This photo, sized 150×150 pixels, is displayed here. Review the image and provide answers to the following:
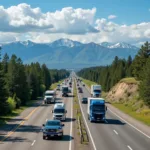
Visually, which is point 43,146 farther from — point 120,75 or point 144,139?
point 120,75

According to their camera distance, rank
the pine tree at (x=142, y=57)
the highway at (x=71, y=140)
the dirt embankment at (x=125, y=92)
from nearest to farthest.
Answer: the highway at (x=71, y=140)
the dirt embankment at (x=125, y=92)
the pine tree at (x=142, y=57)

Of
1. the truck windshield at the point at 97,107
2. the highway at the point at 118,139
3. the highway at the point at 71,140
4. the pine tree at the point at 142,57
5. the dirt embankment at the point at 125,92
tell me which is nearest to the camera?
the highway at the point at 71,140

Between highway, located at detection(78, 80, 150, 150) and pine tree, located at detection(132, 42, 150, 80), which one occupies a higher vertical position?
pine tree, located at detection(132, 42, 150, 80)

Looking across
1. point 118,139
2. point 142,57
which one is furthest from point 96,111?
point 142,57

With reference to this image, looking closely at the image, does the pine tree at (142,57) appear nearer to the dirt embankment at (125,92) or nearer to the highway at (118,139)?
the dirt embankment at (125,92)

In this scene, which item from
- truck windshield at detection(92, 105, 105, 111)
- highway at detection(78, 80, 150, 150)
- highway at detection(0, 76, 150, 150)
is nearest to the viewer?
highway at detection(0, 76, 150, 150)

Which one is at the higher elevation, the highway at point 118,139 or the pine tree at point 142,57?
the pine tree at point 142,57

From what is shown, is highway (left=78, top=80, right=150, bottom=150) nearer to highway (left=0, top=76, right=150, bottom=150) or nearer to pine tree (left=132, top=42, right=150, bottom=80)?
highway (left=0, top=76, right=150, bottom=150)

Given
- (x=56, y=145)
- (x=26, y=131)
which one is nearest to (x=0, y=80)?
(x=26, y=131)

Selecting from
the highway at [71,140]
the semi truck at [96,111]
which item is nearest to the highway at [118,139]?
the highway at [71,140]

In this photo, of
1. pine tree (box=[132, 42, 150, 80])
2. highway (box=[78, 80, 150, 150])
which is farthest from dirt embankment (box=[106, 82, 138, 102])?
highway (box=[78, 80, 150, 150])

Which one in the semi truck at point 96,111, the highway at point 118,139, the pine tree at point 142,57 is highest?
the pine tree at point 142,57

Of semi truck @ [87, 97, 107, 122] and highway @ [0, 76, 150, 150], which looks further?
semi truck @ [87, 97, 107, 122]

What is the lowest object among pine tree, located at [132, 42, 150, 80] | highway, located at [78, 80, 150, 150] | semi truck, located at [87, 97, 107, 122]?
highway, located at [78, 80, 150, 150]
